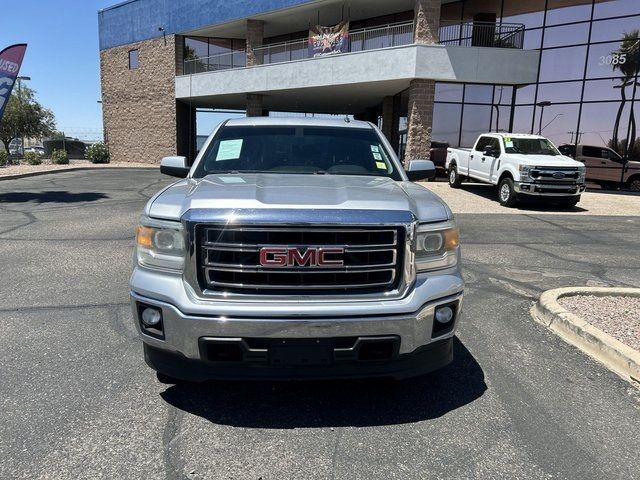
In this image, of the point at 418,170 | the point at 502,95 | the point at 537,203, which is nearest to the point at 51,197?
the point at 418,170

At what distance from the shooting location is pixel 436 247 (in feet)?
10.0

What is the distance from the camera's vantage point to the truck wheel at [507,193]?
13969mm

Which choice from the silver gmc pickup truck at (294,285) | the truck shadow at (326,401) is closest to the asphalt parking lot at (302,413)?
the truck shadow at (326,401)

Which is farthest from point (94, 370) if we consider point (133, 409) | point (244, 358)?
point (244, 358)

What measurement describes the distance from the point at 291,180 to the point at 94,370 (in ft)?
6.56

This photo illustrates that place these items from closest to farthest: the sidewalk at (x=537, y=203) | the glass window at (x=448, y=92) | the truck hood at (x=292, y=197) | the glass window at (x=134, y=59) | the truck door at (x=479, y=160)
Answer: the truck hood at (x=292, y=197) → the sidewalk at (x=537, y=203) → the truck door at (x=479, y=160) → the glass window at (x=448, y=92) → the glass window at (x=134, y=59)

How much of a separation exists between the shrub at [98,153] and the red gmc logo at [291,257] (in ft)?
112

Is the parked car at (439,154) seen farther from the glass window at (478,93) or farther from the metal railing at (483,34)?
the metal railing at (483,34)

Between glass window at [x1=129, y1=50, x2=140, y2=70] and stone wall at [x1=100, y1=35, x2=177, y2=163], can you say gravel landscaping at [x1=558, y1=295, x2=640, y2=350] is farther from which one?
glass window at [x1=129, y1=50, x2=140, y2=70]

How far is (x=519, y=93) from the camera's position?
21.6 metres

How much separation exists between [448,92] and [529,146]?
6899mm

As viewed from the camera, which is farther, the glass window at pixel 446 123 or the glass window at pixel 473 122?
the glass window at pixel 473 122

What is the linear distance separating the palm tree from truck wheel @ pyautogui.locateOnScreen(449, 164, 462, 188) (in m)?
7.50

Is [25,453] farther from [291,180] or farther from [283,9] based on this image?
[283,9]
